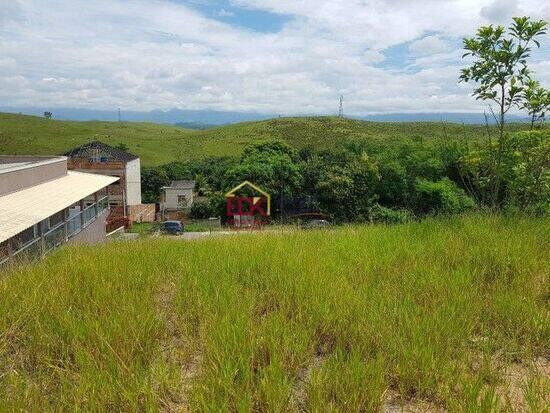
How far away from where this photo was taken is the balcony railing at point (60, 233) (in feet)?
38.0

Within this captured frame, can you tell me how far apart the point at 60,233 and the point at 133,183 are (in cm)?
3900

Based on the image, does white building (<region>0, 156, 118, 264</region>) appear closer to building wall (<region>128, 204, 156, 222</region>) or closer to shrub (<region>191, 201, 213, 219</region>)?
shrub (<region>191, 201, 213, 219</region>)

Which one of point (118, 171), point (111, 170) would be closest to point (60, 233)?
point (118, 171)

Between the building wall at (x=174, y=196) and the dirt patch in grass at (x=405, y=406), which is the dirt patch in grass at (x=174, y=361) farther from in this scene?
the building wall at (x=174, y=196)

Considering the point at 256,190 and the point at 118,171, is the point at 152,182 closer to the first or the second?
the point at 118,171

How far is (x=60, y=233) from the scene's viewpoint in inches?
610

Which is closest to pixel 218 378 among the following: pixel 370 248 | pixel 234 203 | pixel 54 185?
pixel 370 248

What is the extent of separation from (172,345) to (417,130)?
9436cm

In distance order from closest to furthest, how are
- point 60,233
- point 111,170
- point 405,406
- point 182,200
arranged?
1. point 405,406
2. point 60,233
3. point 111,170
4. point 182,200

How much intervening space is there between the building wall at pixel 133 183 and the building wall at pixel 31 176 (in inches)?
1168

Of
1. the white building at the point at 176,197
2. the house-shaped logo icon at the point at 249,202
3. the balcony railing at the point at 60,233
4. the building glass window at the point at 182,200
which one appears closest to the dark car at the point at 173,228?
the house-shaped logo icon at the point at 249,202

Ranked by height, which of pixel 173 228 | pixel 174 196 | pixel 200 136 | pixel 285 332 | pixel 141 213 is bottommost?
pixel 141 213

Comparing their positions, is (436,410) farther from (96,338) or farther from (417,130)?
(417,130)

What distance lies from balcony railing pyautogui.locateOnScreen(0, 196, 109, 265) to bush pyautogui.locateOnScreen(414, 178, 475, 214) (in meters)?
26.7
